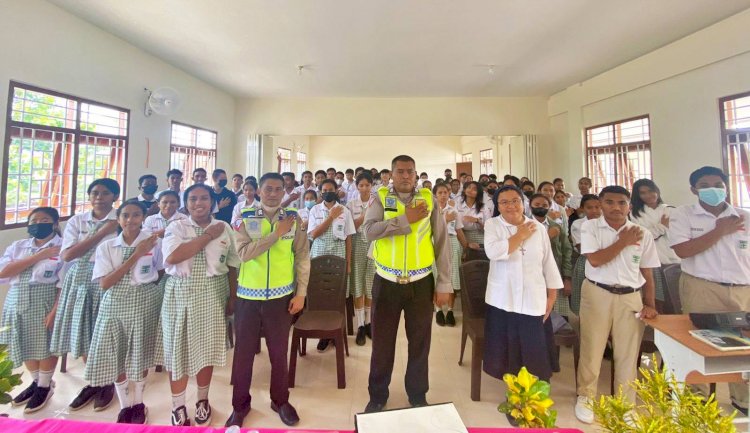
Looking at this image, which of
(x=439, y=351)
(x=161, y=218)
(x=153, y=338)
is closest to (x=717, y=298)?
(x=439, y=351)

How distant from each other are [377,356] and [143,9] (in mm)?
4663

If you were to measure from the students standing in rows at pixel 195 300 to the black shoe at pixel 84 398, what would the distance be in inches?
31.4

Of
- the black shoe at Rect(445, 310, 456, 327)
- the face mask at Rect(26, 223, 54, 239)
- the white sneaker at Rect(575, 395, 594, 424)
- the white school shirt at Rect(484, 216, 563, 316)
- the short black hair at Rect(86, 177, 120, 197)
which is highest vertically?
the short black hair at Rect(86, 177, 120, 197)

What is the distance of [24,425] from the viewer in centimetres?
100

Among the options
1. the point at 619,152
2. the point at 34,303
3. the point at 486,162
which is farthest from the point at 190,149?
the point at 486,162

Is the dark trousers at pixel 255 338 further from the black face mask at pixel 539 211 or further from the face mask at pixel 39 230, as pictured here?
the black face mask at pixel 539 211

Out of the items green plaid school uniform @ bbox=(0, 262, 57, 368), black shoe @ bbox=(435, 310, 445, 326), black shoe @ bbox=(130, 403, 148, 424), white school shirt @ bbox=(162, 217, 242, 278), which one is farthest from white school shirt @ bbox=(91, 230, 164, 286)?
black shoe @ bbox=(435, 310, 445, 326)

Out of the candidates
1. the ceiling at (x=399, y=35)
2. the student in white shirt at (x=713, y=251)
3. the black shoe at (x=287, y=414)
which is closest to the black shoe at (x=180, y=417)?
the black shoe at (x=287, y=414)

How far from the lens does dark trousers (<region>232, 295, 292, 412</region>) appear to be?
194cm

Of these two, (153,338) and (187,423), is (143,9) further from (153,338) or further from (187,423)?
(187,423)

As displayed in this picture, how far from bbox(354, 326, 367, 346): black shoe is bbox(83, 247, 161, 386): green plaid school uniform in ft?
5.60

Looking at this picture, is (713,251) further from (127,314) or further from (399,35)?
(399,35)

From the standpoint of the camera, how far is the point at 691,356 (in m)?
1.53

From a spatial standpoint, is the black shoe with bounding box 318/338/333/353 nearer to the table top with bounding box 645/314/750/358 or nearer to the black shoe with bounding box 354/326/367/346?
the black shoe with bounding box 354/326/367/346
